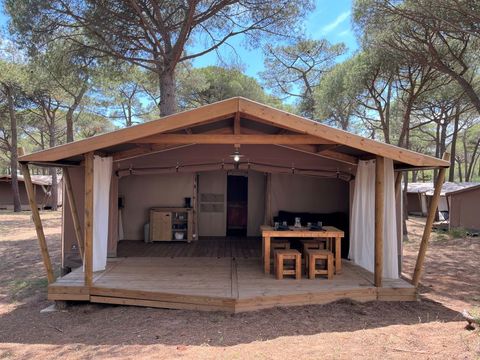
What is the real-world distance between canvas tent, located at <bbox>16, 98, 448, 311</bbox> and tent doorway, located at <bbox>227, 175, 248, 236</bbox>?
0.08 feet

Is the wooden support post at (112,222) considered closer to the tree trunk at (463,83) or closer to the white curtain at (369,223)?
the white curtain at (369,223)

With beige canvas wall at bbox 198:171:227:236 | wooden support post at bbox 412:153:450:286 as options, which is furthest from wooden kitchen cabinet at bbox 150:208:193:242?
wooden support post at bbox 412:153:450:286

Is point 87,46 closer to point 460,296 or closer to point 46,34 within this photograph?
point 46,34

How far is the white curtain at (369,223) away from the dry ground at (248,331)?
2.18ft

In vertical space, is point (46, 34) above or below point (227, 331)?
above

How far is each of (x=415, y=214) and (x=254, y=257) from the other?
1451 centimetres

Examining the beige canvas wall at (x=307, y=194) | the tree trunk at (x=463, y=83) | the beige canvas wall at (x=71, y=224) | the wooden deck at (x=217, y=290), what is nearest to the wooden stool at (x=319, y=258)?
the wooden deck at (x=217, y=290)

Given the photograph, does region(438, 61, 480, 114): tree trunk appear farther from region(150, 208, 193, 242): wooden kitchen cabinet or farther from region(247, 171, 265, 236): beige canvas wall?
region(150, 208, 193, 242): wooden kitchen cabinet

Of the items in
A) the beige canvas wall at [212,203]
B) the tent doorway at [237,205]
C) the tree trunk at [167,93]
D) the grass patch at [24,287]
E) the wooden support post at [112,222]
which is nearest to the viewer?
the grass patch at [24,287]

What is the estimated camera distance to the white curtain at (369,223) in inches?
184

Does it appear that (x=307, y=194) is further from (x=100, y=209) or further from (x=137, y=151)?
(x=100, y=209)

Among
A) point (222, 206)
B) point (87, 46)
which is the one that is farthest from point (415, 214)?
point (87, 46)

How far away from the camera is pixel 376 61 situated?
9.83 metres

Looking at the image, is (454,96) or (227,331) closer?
(227,331)
